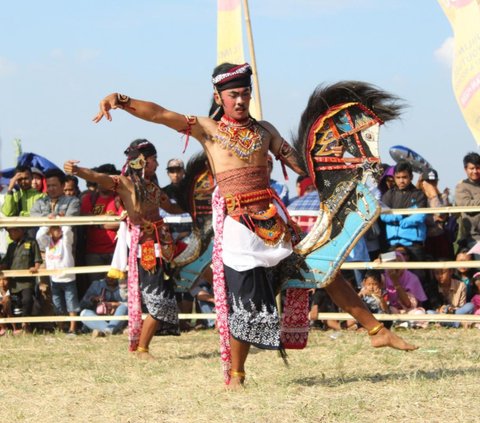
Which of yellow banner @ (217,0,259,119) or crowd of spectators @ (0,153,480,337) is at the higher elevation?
yellow banner @ (217,0,259,119)

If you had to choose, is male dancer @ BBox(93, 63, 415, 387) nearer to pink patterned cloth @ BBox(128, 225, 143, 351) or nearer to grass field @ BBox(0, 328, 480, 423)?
grass field @ BBox(0, 328, 480, 423)

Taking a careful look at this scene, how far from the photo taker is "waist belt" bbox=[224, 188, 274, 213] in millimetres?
5953

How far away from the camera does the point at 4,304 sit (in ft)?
35.0

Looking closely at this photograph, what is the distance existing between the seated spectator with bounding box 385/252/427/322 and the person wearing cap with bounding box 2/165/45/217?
4039mm

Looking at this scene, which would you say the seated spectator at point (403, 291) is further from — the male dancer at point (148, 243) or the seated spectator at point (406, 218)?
the male dancer at point (148, 243)

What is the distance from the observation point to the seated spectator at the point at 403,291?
9711 mm

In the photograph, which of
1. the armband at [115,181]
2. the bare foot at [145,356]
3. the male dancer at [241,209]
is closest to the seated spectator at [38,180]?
the armband at [115,181]

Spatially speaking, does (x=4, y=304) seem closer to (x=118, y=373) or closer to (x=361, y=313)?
(x=118, y=373)

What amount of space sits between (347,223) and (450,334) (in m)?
3.51

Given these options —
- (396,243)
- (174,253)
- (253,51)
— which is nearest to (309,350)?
(174,253)

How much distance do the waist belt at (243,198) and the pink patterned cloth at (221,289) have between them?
69 millimetres

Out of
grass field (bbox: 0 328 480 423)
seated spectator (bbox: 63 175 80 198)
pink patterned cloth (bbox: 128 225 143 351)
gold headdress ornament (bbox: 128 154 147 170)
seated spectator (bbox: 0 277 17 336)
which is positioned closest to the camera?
grass field (bbox: 0 328 480 423)

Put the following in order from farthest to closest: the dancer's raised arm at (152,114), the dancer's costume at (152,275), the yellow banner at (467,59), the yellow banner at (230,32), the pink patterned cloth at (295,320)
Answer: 1. the yellow banner at (230,32)
2. the yellow banner at (467,59)
3. the dancer's costume at (152,275)
4. the pink patterned cloth at (295,320)
5. the dancer's raised arm at (152,114)

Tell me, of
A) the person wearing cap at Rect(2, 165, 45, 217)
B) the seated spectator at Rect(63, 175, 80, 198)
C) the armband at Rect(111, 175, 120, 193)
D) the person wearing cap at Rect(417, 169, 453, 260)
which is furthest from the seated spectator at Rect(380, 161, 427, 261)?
the person wearing cap at Rect(2, 165, 45, 217)
